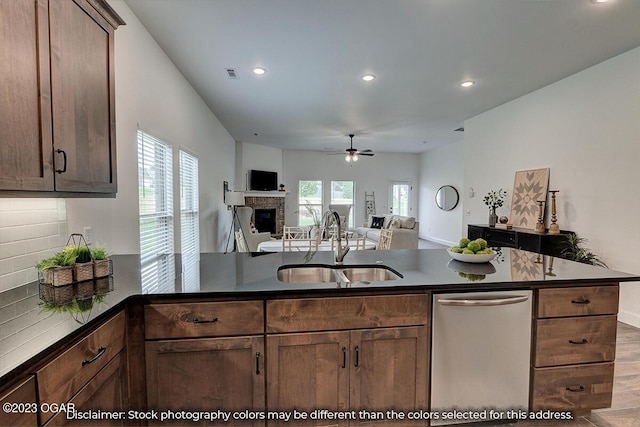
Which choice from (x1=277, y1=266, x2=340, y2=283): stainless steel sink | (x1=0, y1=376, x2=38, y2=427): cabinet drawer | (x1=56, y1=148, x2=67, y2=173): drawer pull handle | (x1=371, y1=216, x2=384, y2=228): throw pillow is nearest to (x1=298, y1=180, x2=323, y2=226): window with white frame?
(x1=371, y1=216, x2=384, y2=228): throw pillow

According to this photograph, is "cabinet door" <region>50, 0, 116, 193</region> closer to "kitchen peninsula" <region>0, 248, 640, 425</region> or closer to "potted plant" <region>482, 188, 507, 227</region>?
"kitchen peninsula" <region>0, 248, 640, 425</region>

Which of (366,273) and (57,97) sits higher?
(57,97)

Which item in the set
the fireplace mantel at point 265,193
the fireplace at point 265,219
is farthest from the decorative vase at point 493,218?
A: the fireplace at point 265,219

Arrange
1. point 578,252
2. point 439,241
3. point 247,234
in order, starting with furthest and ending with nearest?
point 439,241
point 247,234
point 578,252

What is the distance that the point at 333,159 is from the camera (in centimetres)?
1012

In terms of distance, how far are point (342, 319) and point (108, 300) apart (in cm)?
105

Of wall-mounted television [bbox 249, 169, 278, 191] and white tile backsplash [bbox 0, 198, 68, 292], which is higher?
wall-mounted television [bbox 249, 169, 278, 191]

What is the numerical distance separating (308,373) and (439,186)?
8.80 meters

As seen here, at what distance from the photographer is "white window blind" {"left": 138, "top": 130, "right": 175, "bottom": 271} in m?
2.83

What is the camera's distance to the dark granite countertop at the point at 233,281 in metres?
1.02

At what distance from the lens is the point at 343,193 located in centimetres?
1031

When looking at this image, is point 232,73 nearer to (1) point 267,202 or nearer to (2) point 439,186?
(1) point 267,202

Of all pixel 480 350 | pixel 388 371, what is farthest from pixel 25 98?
pixel 480 350

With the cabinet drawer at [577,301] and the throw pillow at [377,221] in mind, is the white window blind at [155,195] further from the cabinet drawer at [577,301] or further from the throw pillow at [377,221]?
the throw pillow at [377,221]
